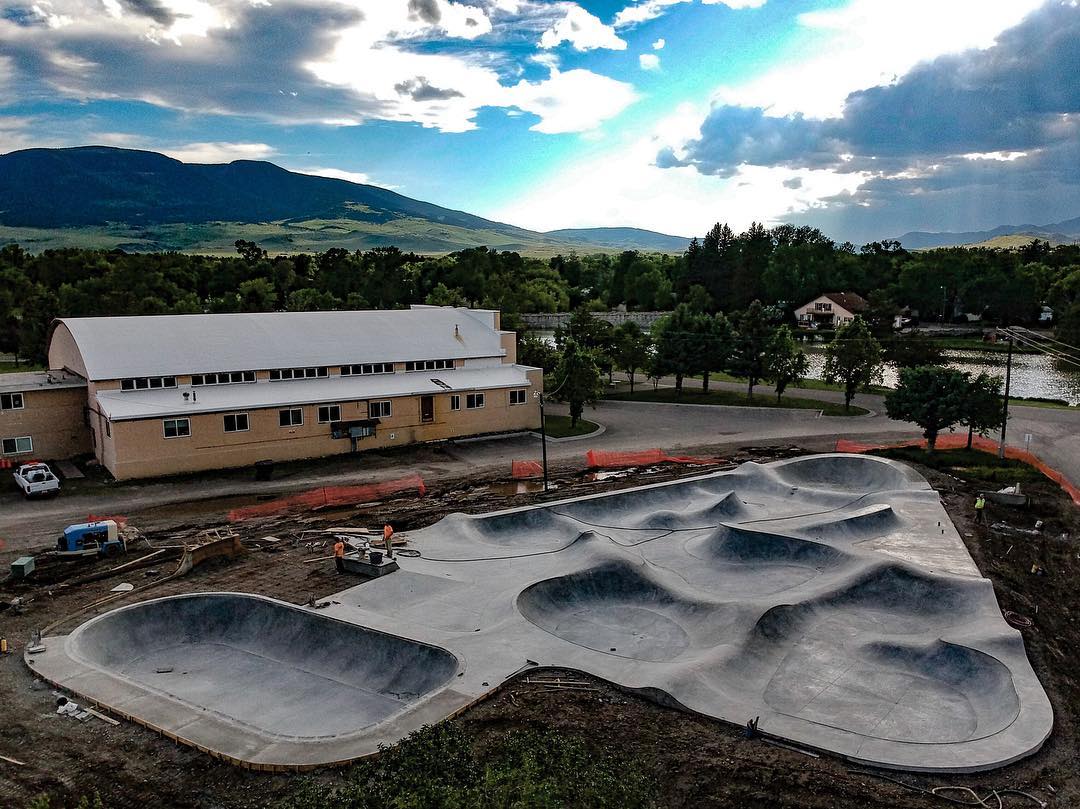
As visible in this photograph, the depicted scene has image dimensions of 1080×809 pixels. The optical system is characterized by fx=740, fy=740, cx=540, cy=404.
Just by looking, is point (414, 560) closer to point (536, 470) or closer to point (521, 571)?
point (521, 571)

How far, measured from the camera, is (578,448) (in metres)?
46.9

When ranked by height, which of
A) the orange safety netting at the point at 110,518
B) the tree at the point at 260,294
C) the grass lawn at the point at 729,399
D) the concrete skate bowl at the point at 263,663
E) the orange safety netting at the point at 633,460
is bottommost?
the concrete skate bowl at the point at 263,663

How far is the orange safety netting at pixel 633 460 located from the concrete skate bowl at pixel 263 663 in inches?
901

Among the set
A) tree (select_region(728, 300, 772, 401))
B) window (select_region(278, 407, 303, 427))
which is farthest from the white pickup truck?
tree (select_region(728, 300, 772, 401))

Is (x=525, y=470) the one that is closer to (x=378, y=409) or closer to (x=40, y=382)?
(x=378, y=409)

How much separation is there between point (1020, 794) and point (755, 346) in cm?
5116

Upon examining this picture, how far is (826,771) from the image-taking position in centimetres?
1484

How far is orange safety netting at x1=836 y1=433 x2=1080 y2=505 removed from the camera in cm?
3954

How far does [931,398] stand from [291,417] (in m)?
36.4

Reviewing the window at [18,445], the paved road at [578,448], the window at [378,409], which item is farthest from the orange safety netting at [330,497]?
the window at [18,445]

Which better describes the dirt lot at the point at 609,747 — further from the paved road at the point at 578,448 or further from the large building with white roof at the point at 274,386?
the large building with white roof at the point at 274,386

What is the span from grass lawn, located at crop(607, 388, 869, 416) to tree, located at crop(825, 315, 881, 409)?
54.7 inches

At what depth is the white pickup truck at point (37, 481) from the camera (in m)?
35.3

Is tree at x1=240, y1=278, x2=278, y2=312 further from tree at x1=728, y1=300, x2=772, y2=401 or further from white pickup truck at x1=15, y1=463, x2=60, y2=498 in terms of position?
white pickup truck at x1=15, y1=463, x2=60, y2=498
